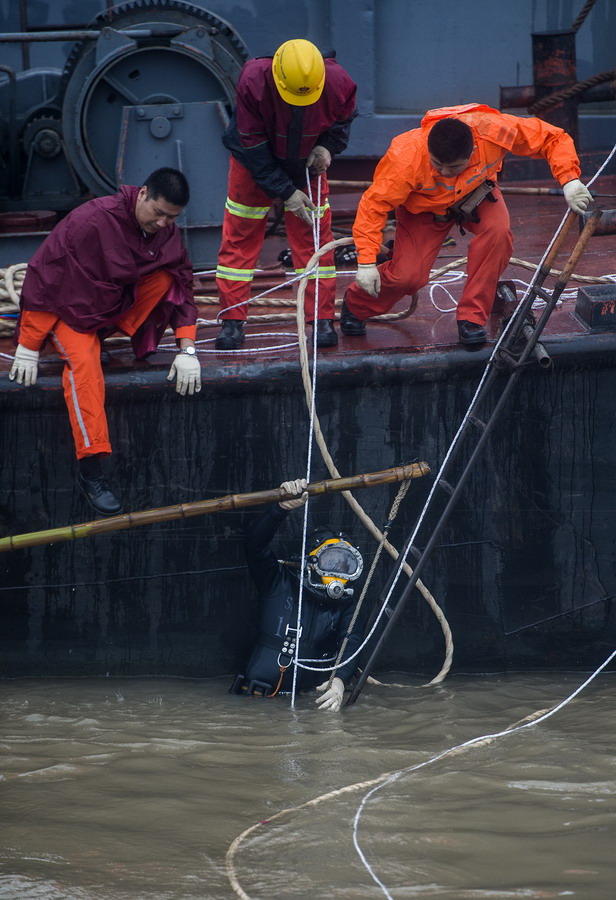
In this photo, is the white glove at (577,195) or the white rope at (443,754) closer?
the white rope at (443,754)

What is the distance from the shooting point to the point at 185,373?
13.4ft

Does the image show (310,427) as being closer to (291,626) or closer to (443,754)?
(291,626)

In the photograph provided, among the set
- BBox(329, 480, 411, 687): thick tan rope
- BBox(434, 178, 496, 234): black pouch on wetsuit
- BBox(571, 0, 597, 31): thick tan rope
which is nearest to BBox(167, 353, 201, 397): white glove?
BBox(329, 480, 411, 687): thick tan rope

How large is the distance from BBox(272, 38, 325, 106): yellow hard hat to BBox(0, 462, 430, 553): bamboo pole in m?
1.56

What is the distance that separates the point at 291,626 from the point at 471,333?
1.50 metres

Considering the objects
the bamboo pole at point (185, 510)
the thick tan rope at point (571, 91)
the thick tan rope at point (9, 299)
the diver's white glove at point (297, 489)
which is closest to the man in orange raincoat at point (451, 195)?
the bamboo pole at point (185, 510)

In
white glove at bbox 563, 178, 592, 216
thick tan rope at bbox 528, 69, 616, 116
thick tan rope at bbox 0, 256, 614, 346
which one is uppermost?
thick tan rope at bbox 528, 69, 616, 116

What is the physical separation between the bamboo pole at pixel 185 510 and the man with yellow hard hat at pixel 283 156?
2.32 feet

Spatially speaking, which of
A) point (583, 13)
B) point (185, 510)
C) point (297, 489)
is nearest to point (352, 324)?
point (297, 489)

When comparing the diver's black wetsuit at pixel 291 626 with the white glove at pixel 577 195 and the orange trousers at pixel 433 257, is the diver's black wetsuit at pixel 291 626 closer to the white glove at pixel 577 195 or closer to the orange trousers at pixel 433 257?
the orange trousers at pixel 433 257

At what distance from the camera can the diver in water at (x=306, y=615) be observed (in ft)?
14.1

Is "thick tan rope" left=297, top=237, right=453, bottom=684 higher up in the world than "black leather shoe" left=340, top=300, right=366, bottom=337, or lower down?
lower down

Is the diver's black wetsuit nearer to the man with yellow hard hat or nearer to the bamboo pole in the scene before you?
the bamboo pole

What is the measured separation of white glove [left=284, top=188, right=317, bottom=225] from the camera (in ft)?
14.1
